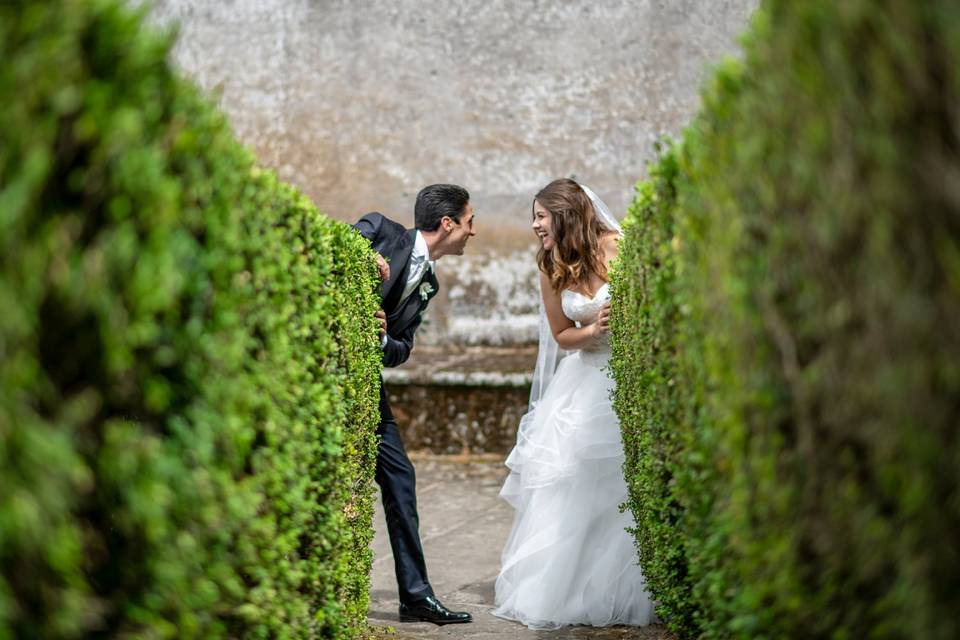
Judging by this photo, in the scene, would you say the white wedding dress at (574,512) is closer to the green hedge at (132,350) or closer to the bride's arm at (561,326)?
the bride's arm at (561,326)

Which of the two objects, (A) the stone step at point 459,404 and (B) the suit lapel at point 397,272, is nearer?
(B) the suit lapel at point 397,272

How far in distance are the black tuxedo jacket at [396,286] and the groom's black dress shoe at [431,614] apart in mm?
1138

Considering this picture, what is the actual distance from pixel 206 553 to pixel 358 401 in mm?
1929

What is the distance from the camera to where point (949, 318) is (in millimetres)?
1322

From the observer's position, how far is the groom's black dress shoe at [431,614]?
4.72 m

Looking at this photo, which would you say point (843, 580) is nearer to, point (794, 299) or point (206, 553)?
point (794, 299)

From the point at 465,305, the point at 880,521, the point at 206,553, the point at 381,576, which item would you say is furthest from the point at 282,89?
the point at 880,521

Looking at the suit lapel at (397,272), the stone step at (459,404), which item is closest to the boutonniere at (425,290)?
the suit lapel at (397,272)

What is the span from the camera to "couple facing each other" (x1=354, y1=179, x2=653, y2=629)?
4785 mm

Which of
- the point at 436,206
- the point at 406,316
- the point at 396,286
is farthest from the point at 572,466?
the point at 436,206

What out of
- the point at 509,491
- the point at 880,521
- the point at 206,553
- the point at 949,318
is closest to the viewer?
the point at 949,318

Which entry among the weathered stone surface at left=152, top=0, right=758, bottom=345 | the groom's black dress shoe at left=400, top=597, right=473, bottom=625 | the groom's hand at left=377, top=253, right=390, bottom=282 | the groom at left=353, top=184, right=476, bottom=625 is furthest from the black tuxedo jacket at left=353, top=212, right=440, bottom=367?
the weathered stone surface at left=152, top=0, right=758, bottom=345

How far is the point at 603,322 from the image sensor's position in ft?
16.8

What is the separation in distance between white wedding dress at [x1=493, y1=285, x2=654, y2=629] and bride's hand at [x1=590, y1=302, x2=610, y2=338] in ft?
0.34
